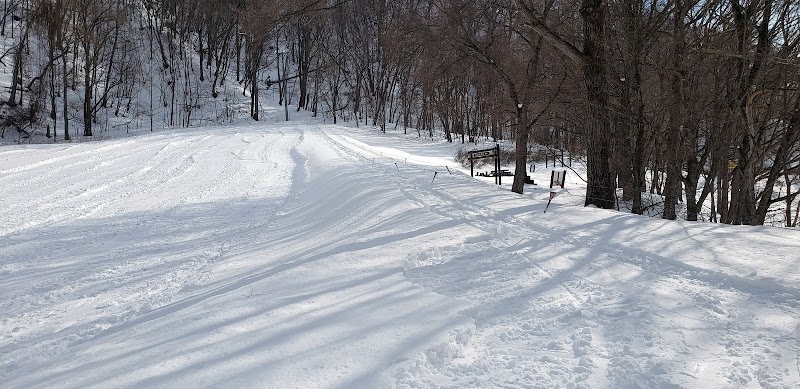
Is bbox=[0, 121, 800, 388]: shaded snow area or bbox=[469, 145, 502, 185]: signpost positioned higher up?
bbox=[469, 145, 502, 185]: signpost

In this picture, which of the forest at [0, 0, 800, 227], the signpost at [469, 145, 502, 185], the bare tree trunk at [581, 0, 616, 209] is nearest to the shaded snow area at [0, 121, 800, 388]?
the bare tree trunk at [581, 0, 616, 209]

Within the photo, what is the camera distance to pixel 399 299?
4.52 m

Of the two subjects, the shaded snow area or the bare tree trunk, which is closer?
the shaded snow area

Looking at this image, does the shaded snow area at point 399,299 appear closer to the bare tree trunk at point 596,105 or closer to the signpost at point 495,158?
the bare tree trunk at point 596,105

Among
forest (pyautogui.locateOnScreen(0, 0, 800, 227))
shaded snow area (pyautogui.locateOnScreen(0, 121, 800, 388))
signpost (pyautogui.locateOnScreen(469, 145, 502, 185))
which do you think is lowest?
shaded snow area (pyautogui.locateOnScreen(0, 121, 800, 388))

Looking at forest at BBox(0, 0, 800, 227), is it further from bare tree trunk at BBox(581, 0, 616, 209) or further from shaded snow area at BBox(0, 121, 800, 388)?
shaded snow area at BBox(0, 121, 800, 388)

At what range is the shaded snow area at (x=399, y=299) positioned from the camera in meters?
3.34

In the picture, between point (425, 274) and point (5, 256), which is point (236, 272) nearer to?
point (425, 274)

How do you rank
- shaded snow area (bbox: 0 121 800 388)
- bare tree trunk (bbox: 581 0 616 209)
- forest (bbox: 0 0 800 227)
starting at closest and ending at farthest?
shaded snow area (bbox: 0 121 800 388)
bare tree trunk (bbox: 581 0 616 209)
forest (bbox: 0 0 800 227)

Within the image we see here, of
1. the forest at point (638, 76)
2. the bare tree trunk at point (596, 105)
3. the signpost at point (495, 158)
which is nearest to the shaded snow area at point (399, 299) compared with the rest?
the bare tree trunk at point (596, 105)

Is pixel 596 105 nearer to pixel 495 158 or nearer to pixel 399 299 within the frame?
pixel 399 299

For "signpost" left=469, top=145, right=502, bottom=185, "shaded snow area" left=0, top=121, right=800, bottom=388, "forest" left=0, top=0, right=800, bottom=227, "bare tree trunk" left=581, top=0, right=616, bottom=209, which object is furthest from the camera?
"signpost" left=469, top=145, right=502, bottom=185

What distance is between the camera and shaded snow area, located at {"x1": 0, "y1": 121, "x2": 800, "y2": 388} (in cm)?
334

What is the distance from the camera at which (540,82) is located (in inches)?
635
